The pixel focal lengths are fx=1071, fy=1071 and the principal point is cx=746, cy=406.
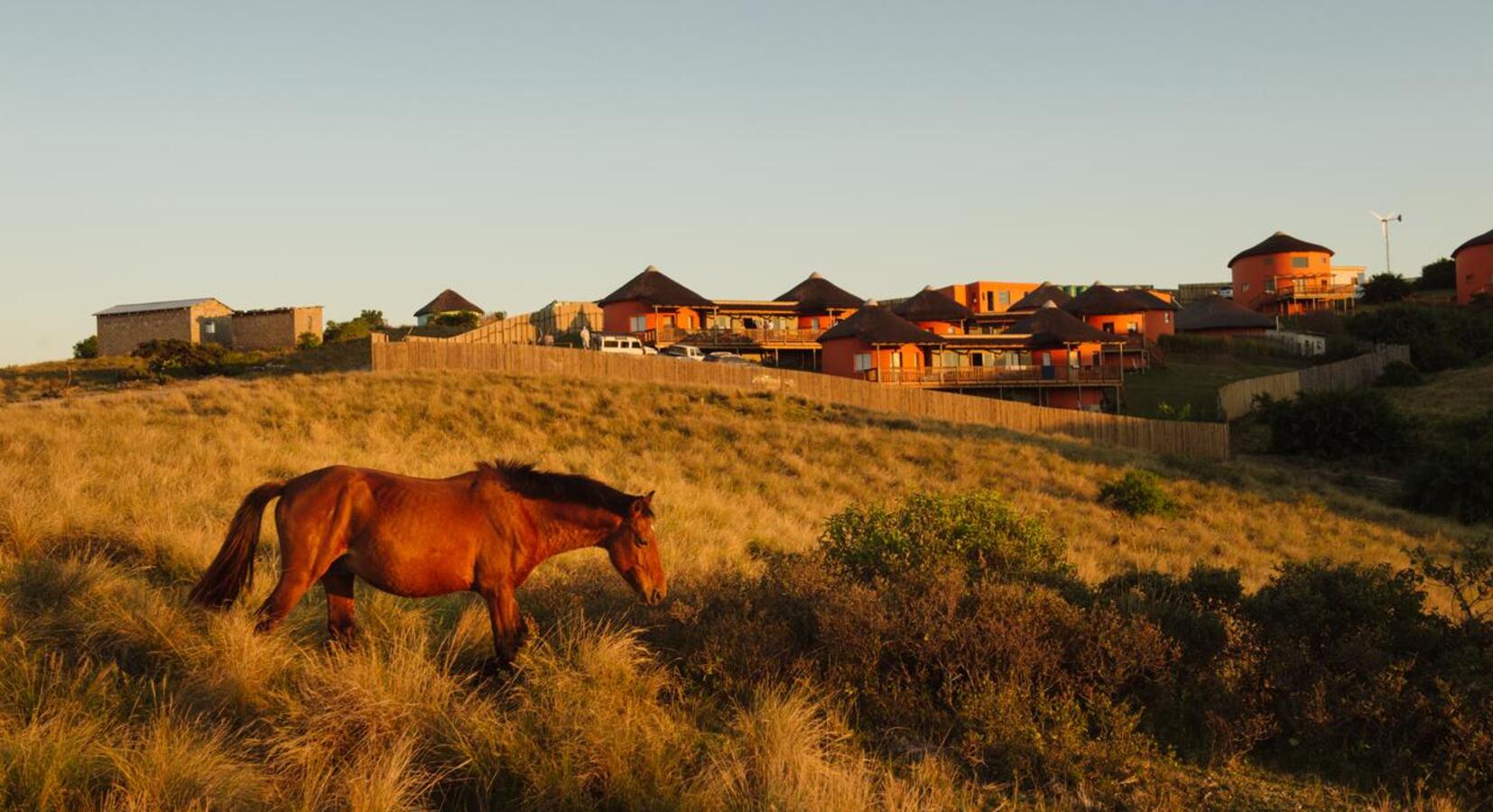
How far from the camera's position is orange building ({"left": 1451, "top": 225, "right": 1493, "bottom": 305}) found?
266 feet

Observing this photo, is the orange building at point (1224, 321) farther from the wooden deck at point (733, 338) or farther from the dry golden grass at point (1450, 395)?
the wooden deck at point (733, 338)

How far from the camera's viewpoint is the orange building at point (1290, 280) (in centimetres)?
8688

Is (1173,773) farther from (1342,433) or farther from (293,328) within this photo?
(293,328)

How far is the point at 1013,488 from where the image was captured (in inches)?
1153

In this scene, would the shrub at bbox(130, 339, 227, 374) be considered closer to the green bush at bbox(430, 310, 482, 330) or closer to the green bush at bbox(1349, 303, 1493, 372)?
the green bush at bbox(430, 310, 482, 330)

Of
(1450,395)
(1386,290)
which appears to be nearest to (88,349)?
(1450,395)

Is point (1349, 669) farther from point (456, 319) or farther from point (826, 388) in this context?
point (456, 319)

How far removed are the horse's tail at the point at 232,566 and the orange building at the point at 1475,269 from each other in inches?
3672

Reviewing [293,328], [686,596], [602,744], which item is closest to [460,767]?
[602,744]

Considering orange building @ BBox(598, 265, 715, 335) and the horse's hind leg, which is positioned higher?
orange building @ BBox(598, 265, 715, 335)

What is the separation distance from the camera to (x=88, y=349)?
67250mm

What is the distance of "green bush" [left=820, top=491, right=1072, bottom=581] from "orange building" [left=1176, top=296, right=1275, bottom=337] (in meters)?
70.6

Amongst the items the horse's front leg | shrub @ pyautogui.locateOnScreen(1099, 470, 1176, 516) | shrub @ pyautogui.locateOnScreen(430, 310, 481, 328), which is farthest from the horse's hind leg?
shrub @ pyautogui.locateOnScreen(430, 310, 481, 328)

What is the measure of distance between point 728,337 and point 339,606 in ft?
184
